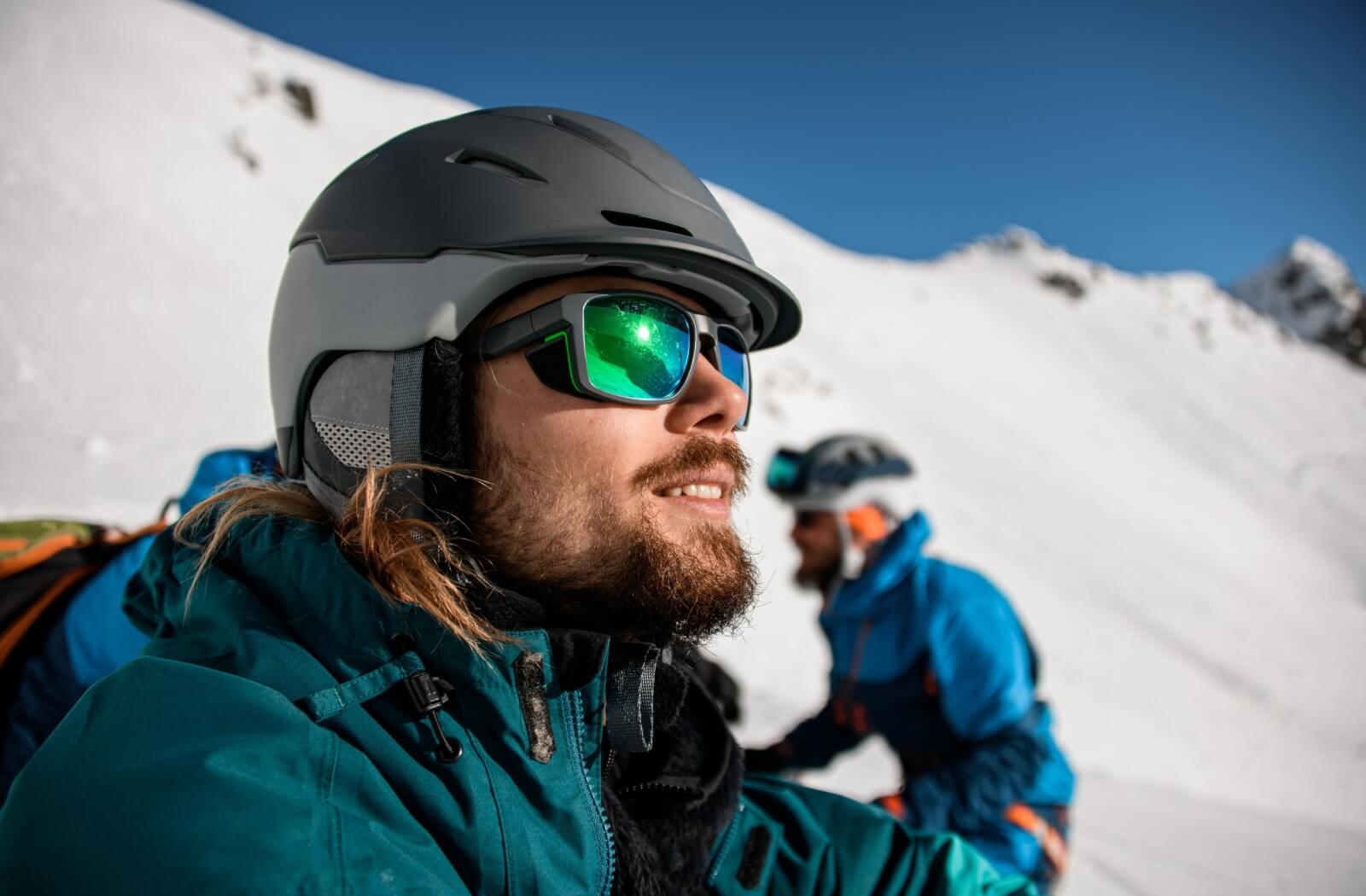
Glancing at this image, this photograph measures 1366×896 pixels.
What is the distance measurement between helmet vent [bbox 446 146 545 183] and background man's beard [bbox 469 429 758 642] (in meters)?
0.73

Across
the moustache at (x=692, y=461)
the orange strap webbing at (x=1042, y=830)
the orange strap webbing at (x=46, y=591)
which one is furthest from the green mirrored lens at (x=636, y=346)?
the orange strap webbing at (x=1042, y=830)

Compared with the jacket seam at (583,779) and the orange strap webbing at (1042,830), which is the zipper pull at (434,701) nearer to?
the jacket seam at (583,779)

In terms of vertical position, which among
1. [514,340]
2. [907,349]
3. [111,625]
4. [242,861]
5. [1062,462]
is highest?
[907,349]

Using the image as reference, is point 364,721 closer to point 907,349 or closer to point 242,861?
point 242,861

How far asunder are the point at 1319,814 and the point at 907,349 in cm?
2343

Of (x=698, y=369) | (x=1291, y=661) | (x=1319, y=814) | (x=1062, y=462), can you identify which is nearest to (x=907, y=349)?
(x=1062, y=462)

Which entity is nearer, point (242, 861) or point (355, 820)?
point (242, 861)

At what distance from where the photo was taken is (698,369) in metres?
1.75

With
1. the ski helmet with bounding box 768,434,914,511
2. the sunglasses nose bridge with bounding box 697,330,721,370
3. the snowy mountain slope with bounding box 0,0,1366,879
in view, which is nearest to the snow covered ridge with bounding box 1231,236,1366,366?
the snowy mountain slope with bounding box 0,0,1366,879

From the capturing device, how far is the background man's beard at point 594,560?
1491 mm

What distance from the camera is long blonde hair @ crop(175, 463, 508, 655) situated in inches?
50.7

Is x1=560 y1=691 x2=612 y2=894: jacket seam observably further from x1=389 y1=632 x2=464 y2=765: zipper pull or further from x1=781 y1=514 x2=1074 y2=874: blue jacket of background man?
x1=781 y1=514 x2=1074 y2=874: blue jacket of background man

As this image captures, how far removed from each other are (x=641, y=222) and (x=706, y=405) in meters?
0.51

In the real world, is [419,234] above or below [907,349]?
below
